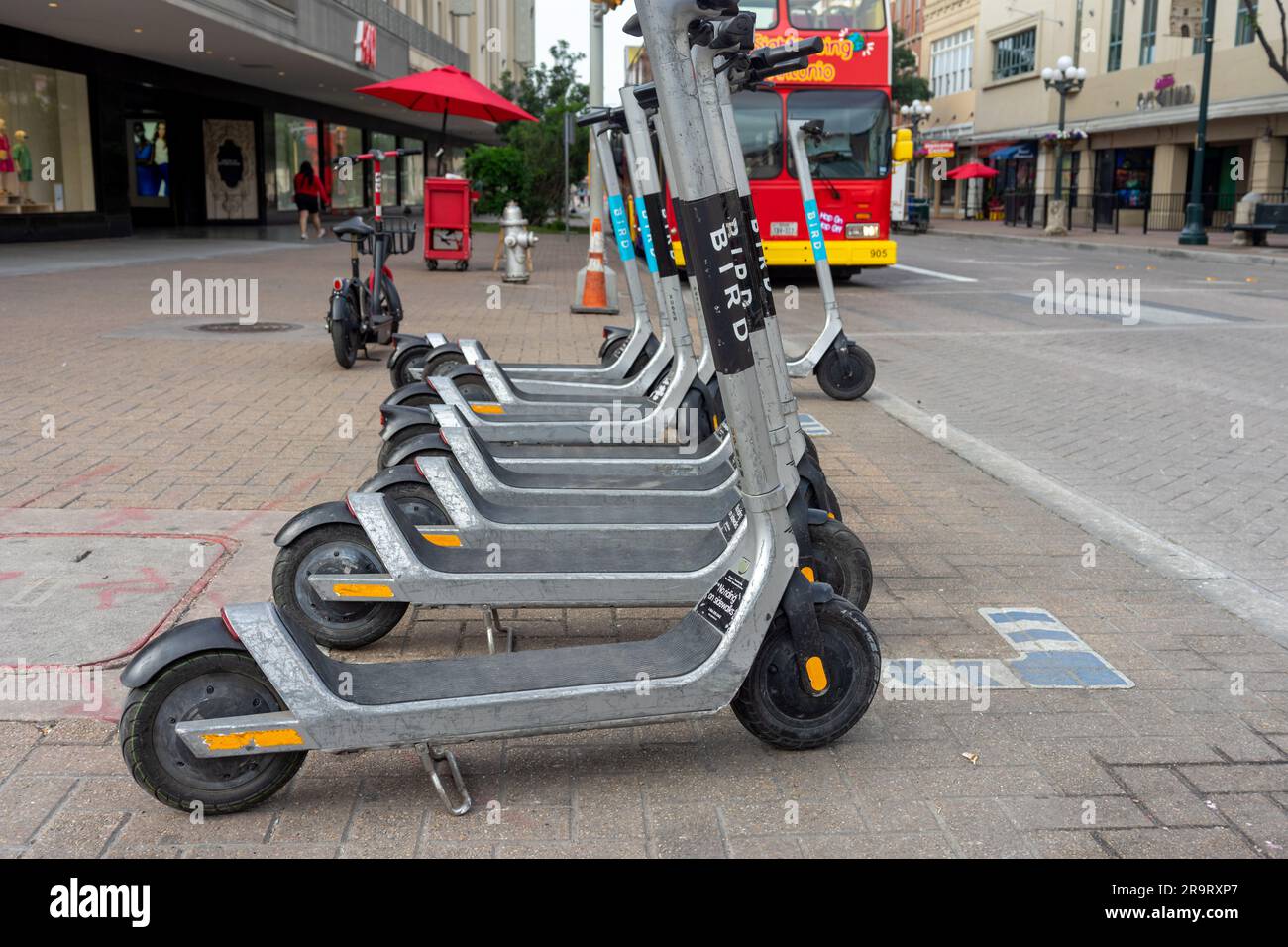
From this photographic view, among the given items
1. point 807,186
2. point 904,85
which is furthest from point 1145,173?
point 807,186

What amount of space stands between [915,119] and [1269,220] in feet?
97.2

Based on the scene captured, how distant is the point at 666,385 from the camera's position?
688 cm

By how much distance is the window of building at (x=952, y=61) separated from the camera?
66.1m

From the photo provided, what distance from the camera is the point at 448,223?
20.2 metres

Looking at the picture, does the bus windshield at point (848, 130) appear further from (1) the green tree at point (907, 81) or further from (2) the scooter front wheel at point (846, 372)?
(1) the green tree at point (907, 81)

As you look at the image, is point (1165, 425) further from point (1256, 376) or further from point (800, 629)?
point (800, 629)

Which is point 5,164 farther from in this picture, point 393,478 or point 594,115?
point 393,478

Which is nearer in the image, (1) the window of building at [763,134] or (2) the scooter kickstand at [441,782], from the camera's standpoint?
(2) the scooter kickstand at [441,782]

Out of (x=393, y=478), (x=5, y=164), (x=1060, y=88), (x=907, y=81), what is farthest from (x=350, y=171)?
(x=907, y=81)

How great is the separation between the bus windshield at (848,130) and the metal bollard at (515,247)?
408 cm

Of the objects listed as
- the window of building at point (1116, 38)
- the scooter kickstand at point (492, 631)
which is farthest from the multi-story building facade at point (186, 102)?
the window of building at point (1116, 38)

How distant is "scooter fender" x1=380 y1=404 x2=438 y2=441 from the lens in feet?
17.6

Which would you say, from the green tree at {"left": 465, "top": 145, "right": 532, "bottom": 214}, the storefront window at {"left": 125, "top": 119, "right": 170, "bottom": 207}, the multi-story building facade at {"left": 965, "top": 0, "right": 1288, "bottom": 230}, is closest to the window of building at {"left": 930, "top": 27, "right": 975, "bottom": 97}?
the multi-story building facade at {"left": 965, "top": 0, "right": 1288, "bottom": 230}

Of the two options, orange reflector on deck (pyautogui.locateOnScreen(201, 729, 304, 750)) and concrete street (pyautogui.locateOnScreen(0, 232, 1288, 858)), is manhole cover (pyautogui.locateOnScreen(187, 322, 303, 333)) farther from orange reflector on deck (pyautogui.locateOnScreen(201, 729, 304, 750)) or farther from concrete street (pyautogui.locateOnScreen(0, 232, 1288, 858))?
orange reflector on deck (pyautogui.locateOnScreen(201, 729, 304, 750))
